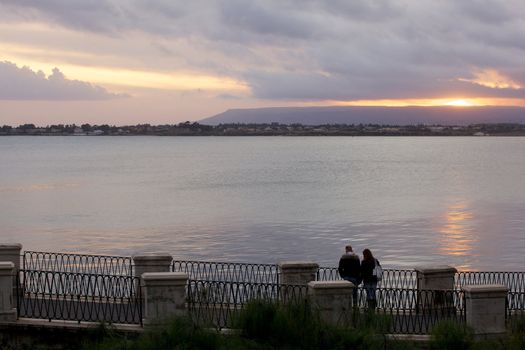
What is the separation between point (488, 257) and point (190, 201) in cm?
3938

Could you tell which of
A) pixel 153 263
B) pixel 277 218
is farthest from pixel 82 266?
pixel 277 218

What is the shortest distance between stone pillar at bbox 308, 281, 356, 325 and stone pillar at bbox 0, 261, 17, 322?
218 inches

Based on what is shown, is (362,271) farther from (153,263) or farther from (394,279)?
(394,279)

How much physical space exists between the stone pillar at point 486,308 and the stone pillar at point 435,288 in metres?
1.67

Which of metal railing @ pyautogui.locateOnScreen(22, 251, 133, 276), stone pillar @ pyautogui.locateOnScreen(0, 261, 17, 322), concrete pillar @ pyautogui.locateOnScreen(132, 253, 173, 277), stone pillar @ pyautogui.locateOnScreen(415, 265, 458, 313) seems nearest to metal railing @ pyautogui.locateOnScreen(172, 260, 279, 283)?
metal railing @ pyautogui.locateOnScreen(22, 251, 133, 276)

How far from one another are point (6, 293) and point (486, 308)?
889 centimetres

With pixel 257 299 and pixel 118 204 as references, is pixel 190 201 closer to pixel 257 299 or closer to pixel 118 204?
pixel 118 204

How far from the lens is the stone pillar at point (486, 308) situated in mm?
17031

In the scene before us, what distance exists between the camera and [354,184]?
10519 centimetres

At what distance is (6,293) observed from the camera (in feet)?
56.2

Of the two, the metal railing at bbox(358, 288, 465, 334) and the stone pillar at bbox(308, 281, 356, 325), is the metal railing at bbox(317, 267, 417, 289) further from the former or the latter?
the stone pillar at bbox(308, 281, 356, 325)

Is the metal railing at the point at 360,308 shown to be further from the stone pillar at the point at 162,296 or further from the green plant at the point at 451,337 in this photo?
the green plant at the point at 451,337

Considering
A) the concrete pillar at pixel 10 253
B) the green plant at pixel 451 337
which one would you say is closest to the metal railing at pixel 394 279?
the green plant at pixel 451 337

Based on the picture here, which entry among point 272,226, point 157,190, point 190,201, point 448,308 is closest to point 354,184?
point 157,190
